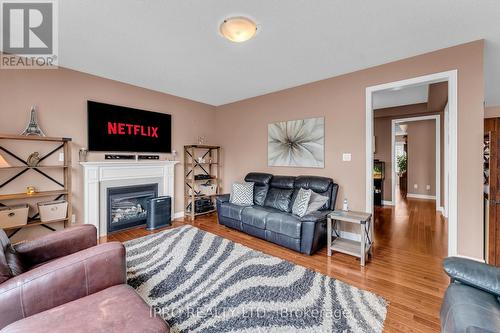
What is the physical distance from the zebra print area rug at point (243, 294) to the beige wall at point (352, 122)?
5.27 feet

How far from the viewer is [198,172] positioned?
5.05 meters

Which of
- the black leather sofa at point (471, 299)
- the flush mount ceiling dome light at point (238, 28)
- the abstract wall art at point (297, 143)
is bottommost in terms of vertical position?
the black leather sofa at point (471, 299)

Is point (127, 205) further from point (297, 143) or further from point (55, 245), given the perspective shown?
point (297, 143)

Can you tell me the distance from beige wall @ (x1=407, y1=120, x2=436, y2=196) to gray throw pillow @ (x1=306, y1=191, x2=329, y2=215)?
199 inches

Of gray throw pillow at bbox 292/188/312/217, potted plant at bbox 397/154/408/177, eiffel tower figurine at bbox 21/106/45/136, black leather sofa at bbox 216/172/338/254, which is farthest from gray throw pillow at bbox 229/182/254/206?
potted plant at bbox 397/154/408/177

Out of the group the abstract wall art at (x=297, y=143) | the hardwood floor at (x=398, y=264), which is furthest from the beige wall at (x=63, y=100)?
the abstract wall art at (x=297, y=143)

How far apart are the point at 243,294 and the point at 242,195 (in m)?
2.09

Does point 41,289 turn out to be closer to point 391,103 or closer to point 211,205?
point 211,205

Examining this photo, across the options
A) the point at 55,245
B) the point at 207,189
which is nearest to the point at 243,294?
the point at 55,245

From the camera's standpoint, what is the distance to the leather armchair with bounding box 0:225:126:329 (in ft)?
3.89

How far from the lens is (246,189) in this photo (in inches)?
158

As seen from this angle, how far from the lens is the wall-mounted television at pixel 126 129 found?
352cm

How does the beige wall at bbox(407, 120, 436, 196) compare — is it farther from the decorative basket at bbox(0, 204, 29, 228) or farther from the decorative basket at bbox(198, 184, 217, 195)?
the decorative basket at bbox(0, 204, 29, 228)

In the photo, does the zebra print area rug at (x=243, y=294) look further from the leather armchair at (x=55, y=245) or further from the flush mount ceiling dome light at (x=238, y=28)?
the flush mount ceiling dome light at (x=238, y=28)
